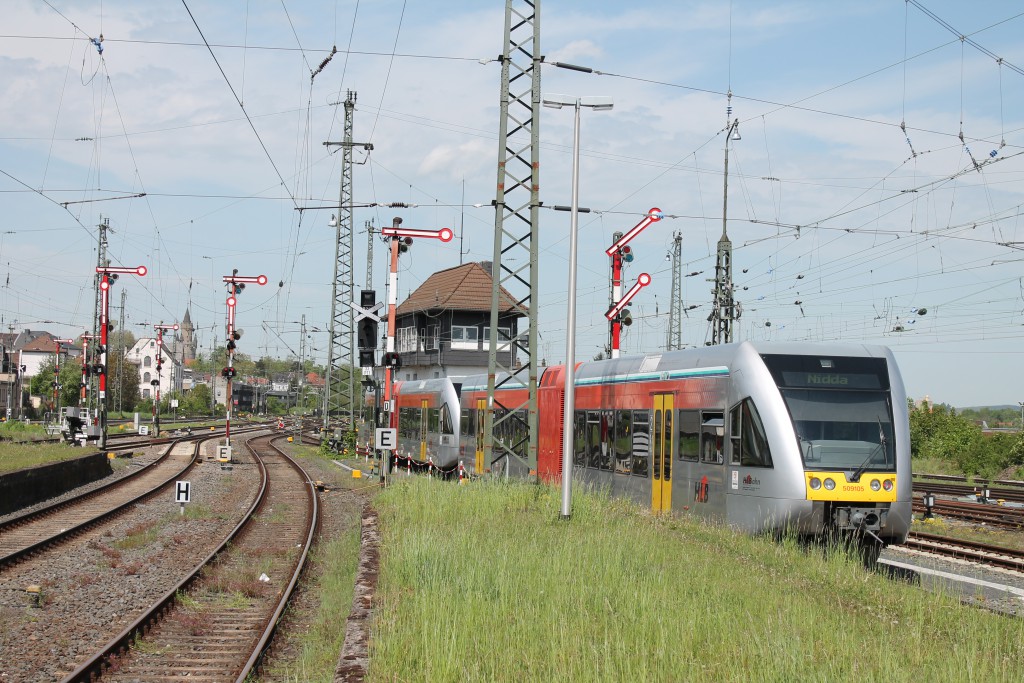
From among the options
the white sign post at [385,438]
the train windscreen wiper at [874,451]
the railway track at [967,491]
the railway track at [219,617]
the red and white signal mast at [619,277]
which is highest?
the red and white signal mast at [619,277]

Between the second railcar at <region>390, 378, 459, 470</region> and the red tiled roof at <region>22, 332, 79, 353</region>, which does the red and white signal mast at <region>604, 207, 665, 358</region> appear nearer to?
the second railcar at <region>390, 378, 459, 470</region>

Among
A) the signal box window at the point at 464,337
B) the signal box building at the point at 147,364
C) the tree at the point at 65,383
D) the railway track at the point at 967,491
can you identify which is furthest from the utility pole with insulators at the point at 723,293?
the signal box building at the point at 147,364

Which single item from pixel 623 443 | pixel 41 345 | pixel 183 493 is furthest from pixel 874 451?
pixel 41 345

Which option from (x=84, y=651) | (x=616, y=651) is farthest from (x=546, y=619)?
(x=84, y=651)

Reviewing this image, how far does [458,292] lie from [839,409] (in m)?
47.2

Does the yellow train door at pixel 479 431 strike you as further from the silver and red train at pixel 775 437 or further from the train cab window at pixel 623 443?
the silver and red train at pixel 775 437

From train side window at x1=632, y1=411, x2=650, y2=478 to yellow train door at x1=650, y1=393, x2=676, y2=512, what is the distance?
0.22 metres

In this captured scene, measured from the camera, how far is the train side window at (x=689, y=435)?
1577 centimetres

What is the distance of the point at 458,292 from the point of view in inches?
2373

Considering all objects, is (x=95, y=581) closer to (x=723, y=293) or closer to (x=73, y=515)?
(x=73, y=515)

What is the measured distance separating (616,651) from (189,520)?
15.9 meters

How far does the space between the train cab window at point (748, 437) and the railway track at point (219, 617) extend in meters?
6.23

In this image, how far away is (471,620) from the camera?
316 inches

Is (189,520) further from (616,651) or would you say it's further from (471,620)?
(616,651)
